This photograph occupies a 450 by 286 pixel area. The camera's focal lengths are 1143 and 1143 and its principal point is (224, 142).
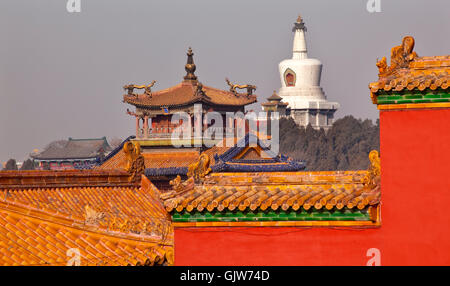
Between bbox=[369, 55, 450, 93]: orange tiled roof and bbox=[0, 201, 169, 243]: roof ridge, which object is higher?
bbox=[369, 55, 450, 93]: orange tiled roof

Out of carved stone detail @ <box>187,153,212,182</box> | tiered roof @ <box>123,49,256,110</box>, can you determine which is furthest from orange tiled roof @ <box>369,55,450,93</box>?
tiered roof @ <box>123,49,256,110</box>

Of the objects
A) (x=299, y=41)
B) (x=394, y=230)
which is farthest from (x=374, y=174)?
(x=299, y=41)

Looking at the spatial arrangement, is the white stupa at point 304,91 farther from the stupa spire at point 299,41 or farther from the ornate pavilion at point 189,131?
the ornate pavilion at point 189,131

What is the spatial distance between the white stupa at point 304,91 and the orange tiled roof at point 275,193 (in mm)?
94509

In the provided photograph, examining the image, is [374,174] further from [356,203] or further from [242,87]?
[242,87]

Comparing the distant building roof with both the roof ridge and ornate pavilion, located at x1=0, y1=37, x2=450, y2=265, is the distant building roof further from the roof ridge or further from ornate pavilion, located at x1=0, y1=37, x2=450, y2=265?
→ ornate pavilion, located at x1=0, y1=37, x2=450, y2=265

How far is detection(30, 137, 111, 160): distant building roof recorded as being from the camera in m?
101

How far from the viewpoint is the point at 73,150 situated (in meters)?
104

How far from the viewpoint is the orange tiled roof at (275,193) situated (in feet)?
44.3

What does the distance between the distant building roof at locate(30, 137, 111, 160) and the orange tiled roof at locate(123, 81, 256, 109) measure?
4695 cm

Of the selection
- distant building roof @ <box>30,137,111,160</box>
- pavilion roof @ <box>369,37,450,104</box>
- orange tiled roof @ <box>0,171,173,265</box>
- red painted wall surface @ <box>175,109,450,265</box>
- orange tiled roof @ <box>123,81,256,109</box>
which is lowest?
distant building roof @ <box>30,137,111,160</box>

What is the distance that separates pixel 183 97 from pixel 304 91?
2431 inches

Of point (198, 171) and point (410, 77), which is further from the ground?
point (410, 77)
